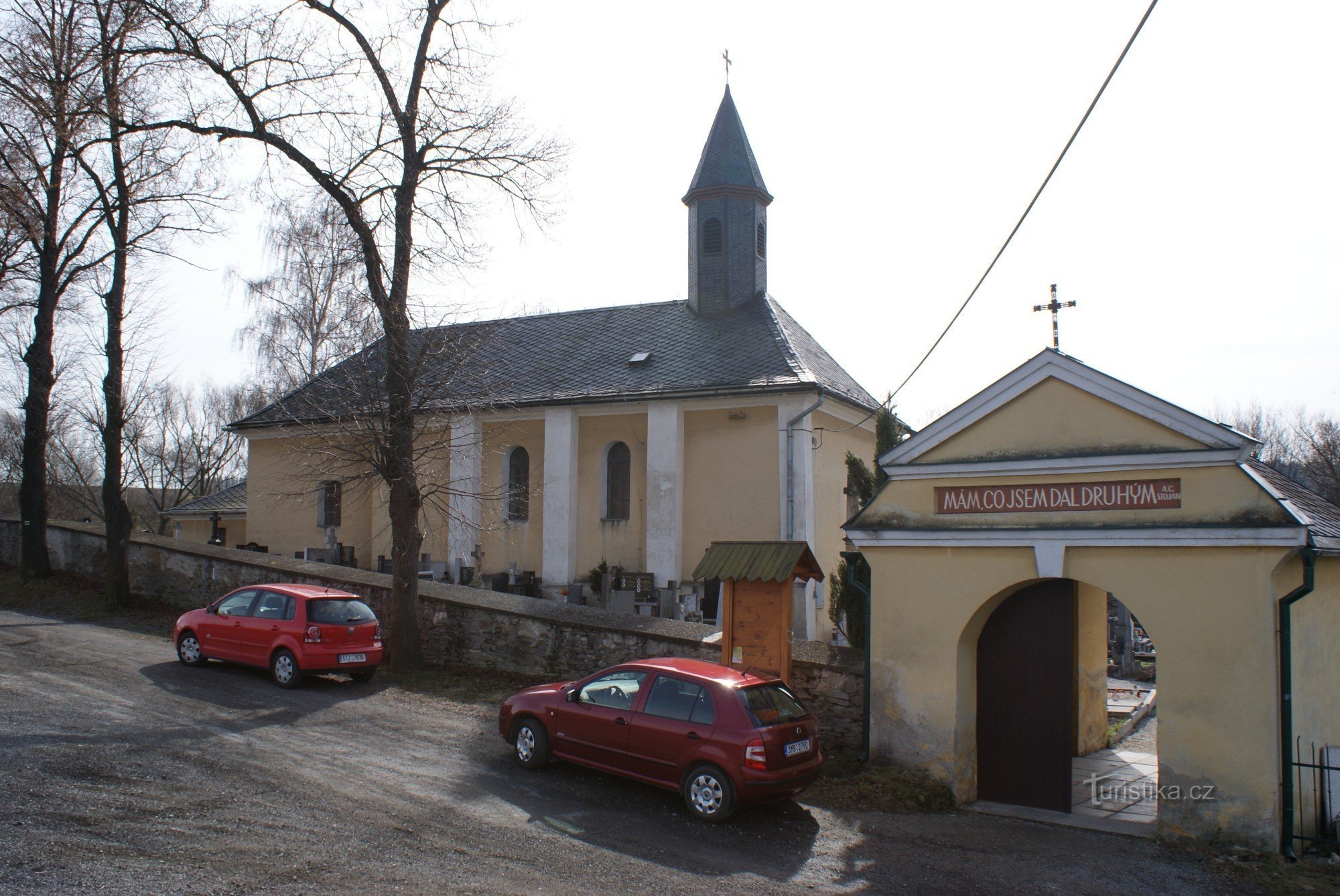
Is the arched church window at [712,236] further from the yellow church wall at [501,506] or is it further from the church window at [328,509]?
the church window at [328,509]

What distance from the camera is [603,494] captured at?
72.7 ft

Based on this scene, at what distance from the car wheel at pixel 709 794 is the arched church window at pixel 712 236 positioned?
1736 centimetres

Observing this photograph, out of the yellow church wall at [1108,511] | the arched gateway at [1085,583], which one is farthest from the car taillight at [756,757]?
the yellow church wall at [1108,511]

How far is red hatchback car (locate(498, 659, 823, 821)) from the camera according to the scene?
837 centimetres

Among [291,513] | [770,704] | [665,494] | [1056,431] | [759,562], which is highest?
[1056,431]

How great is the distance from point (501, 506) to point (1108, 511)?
1613 cm

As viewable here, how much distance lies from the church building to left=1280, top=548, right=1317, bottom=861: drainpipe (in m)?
10.6

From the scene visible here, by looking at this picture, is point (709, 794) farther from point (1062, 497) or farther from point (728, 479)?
point (728, 479)

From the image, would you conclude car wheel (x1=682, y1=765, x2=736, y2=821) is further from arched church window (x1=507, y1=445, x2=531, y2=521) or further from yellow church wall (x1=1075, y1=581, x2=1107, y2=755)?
arched church window (x1=507, y1=445, x2=531, y2=521)

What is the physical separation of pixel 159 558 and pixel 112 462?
2.26 meters

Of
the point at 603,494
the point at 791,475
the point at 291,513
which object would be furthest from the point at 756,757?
the point at 291,513

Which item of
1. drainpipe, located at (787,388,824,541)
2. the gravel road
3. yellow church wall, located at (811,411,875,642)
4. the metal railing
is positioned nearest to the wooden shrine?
the gravel road

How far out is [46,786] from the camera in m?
7.45

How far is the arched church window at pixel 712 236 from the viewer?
23703 millimetres
